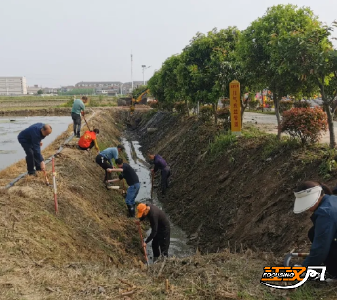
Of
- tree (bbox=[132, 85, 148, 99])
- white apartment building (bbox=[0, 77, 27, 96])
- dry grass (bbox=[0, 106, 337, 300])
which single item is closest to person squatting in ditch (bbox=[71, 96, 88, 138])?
dry grass (bbox=[0, 106, 337, 300])

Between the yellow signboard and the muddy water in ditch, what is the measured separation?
408 cm

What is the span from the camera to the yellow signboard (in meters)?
11.9

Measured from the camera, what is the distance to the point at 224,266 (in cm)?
483

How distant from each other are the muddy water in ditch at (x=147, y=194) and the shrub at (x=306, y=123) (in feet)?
13.4

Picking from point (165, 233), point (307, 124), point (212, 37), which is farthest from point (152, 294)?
point (212, 37)

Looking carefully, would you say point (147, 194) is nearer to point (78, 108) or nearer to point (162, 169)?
point (162, 169)

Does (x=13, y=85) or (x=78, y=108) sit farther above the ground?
(x=13, y=85)

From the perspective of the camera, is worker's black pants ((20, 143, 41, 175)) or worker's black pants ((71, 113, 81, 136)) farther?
worker's black pants ((71, 113, 81, 136))

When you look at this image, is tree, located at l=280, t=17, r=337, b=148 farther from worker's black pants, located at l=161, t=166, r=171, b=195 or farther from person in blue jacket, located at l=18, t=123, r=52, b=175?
worker's black pants, located at l=161, t=166, r=171, b=195

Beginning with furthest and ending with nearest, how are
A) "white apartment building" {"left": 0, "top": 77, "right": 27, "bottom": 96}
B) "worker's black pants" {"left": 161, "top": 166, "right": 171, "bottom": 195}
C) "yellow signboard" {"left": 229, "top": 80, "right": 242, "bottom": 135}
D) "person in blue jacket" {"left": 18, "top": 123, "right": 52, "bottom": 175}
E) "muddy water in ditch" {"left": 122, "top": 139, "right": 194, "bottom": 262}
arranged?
"white apartment building" {"left": 0, "top": 77, "right": 27, "bottom": 96}
"worker's black pants" {"left": 161, "top": 166, "right": 171, "bottom": 195}
"yellow signboard" {"left": 229, "top": 80, "right": 242, "bottom": 135}
"muddy water in ditch" {"left": 122, "top": 139, "right": 194, "bottom": 262}
"person in blue jacket" {"left": 18, "top": 123, "right": 52, "bottom": 175}

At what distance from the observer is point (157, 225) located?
709cm

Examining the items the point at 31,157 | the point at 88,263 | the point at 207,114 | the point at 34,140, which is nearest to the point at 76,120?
the point at 207,114

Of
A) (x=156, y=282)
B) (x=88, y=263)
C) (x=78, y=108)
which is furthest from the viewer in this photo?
(x=78, y=108)

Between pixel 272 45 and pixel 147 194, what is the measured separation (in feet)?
24.6
